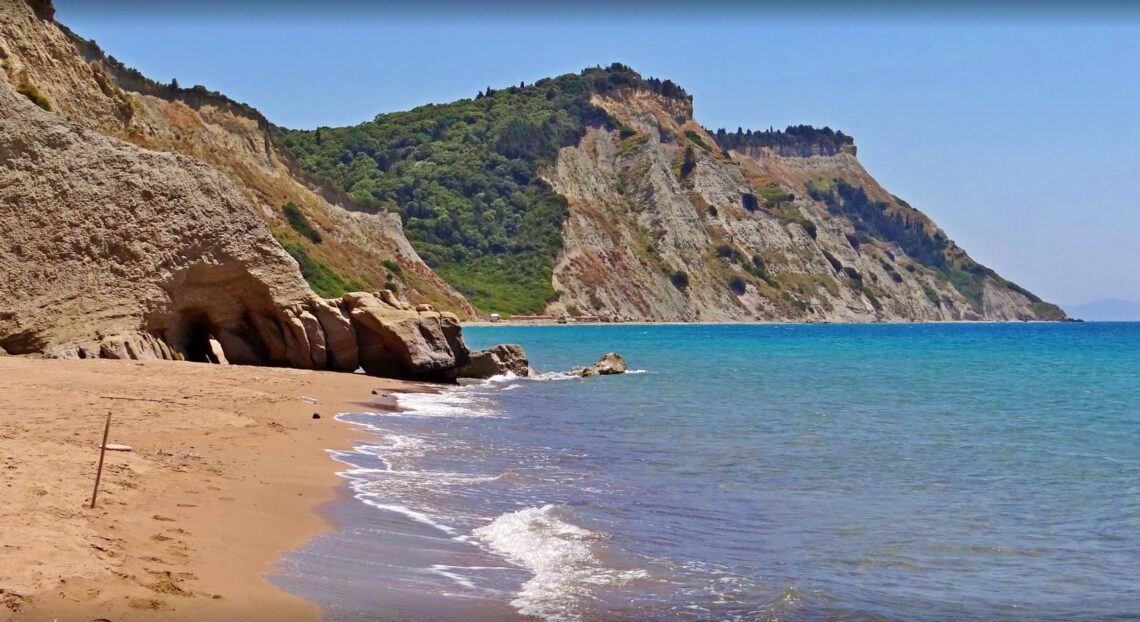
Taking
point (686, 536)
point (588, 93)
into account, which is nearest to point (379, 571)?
point (686, 536)

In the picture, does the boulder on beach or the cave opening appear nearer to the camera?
the cave opening

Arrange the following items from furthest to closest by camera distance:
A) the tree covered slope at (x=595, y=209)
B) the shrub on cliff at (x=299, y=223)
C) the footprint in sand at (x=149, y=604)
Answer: the tree covered slope at (x=595, y=209), the shrub on cliff at (x=299, y=223), the footprint in sand at (x=149, y=604)

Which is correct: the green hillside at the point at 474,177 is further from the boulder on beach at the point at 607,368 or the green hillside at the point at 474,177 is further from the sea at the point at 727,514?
the sea at the point at 727,514

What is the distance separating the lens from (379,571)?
883 cm

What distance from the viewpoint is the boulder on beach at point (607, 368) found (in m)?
39.3

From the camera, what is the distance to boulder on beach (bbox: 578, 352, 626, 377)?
39.3 metres

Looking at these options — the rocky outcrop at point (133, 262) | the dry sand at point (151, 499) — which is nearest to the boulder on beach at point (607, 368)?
the rocky outcrop at point (133, 262)

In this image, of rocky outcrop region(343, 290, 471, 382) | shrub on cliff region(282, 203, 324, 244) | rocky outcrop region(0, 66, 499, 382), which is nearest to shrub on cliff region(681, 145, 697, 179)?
shrub on cliff region(282, 203, 324, 244)

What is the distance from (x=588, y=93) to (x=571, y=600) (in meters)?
151

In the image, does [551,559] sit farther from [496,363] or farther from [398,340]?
[496,363]

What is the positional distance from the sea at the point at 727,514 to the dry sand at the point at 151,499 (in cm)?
46

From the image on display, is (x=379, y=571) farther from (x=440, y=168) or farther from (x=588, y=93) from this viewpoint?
(x=588, y=93)

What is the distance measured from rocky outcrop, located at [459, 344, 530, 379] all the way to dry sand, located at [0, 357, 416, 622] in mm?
16969

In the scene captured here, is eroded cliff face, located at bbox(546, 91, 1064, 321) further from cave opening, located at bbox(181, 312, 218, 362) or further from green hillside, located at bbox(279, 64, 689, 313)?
cave opening, located at bbox(181, 312, 218, 362)
